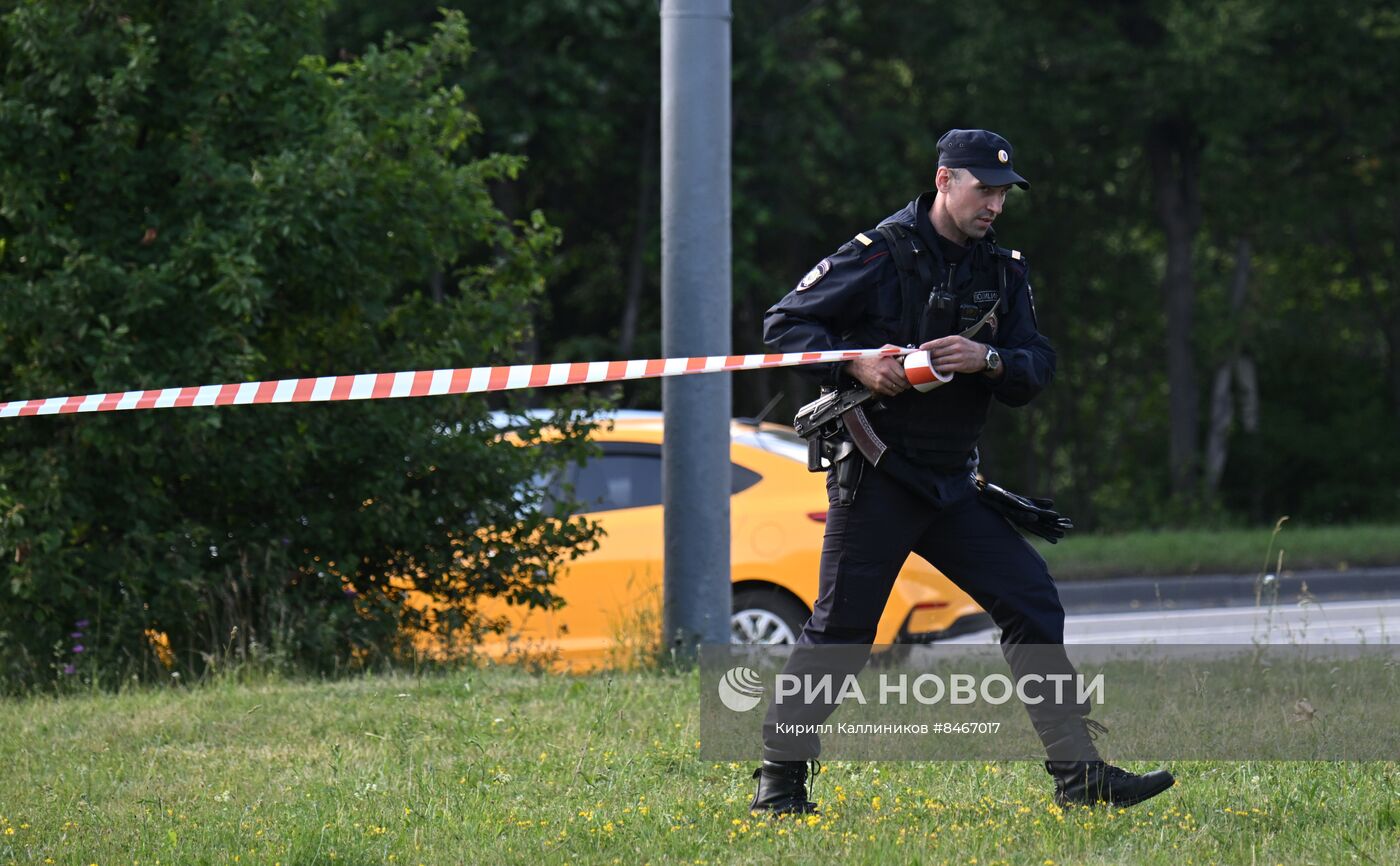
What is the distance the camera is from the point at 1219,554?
44.4ft

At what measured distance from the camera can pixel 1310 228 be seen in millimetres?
21250

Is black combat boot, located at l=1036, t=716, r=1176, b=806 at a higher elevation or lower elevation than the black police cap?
lower

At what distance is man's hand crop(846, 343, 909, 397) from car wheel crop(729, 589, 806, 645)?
400cm

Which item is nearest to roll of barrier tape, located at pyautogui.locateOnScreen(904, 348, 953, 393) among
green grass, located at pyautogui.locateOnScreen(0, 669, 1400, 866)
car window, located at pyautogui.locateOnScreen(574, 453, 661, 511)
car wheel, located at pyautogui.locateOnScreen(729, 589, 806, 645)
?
green grass, located at pyautogui.locateOnScreen(0, 669, 1400, 866)

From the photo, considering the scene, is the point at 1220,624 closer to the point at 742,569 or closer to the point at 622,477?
the point at 742,569

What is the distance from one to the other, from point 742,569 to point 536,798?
3.39 m

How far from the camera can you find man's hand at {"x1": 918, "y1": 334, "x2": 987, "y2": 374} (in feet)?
13.5

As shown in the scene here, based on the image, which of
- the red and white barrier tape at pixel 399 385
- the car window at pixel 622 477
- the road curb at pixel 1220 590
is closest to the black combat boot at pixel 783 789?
the red and white barrier tape at pixel 399 385

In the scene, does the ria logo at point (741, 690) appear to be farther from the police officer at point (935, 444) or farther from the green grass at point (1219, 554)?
the green grass at point (1219, 554)

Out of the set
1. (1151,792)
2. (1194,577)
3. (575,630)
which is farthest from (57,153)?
(1194,577)

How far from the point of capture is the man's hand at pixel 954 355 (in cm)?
412

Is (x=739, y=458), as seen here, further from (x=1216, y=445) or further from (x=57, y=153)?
(x=1216, y=445)

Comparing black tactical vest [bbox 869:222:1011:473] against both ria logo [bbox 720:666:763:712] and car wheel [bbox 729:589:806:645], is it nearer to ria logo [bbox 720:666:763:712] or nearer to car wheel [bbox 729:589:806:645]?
ria logo [bbox 720:666:763:712]

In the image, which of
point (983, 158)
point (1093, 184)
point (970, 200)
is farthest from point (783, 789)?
point (1093, 184)
